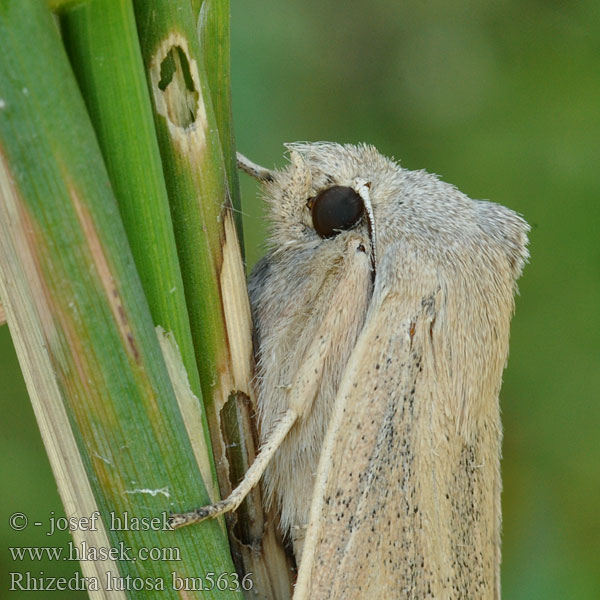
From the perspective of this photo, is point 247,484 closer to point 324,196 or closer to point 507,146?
point 324,196

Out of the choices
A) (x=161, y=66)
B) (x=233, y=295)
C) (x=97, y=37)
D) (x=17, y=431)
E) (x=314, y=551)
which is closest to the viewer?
(x=97, y=37)

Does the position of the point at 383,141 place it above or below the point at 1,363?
above

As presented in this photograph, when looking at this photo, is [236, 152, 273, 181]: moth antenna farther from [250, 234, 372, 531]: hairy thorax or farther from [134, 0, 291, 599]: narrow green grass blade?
[134, 0, 291, 599]: narrow green grass blade

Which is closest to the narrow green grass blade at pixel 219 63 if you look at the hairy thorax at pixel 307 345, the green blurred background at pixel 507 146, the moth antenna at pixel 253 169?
the hairy thorax at pixel 307 345

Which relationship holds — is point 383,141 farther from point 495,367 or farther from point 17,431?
point 17,431

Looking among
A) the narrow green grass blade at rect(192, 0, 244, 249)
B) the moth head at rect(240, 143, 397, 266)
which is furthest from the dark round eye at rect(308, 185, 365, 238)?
the narrow green grass blade at rect(192, 0, 244, 249)

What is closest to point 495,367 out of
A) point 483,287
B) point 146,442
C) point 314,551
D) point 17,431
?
point 483,287
